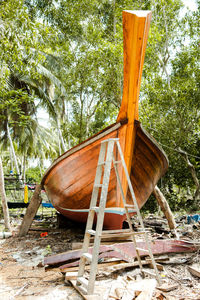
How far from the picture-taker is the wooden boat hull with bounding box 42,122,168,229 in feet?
14.2

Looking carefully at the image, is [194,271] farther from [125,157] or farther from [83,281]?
[125,157]

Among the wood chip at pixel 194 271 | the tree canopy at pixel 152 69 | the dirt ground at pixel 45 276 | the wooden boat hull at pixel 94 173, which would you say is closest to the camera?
the dirt ground at pixel 45 276

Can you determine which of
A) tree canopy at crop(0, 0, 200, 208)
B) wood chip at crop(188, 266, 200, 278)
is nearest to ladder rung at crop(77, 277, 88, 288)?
wood chip at crop(188, 266, 200, 278)

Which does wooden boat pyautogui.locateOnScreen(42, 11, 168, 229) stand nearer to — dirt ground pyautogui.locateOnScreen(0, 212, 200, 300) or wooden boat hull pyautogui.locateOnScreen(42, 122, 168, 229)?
wooden boat hull pyautogui.locateOnScreen(42, 122, 168, 229)

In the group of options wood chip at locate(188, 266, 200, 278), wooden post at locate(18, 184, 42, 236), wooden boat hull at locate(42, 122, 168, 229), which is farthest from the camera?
wooden post at locate(18, 184, 42, 236)

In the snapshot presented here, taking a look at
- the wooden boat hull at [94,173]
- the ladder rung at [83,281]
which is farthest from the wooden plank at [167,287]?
the wooden boat hull at [94,173]

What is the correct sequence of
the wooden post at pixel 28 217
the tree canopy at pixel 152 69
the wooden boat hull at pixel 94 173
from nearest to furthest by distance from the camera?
the wooden boat hull at pixel 94 173, the wooden post at pixel 28 217, the tree canopy at pixel 152 69

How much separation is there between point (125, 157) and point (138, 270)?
5.85 feet

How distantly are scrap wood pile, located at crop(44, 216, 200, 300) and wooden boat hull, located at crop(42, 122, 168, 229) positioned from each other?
2.84 feet

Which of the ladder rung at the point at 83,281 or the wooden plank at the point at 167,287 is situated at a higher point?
the ladder rung at the point at 83,281

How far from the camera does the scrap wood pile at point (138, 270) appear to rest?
2547 mm

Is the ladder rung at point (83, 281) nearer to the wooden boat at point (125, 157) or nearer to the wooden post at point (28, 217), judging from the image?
the wooden boat at point (125, 157)

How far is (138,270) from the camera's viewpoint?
11.0 ft

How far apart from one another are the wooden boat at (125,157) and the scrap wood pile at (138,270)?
0.87m
